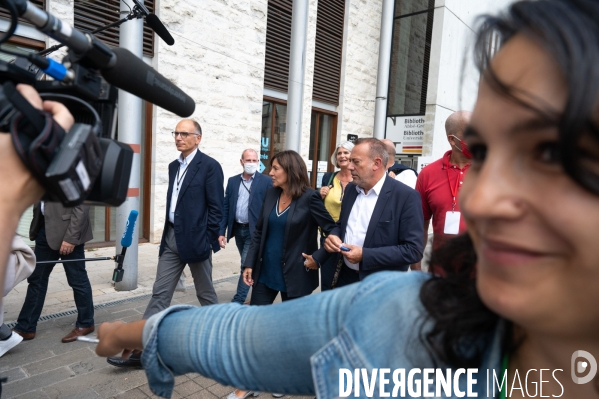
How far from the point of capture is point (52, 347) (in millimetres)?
3643

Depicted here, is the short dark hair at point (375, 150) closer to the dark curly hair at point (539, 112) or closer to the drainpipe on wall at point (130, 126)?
the dark curly hair at point (539, 112)

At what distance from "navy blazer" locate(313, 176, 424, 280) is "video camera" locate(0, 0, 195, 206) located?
2.19 metres

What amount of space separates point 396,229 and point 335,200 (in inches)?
61.9

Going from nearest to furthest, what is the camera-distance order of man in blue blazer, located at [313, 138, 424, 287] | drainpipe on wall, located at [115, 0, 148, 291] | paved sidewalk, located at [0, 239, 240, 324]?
man in blue blazer, located at [313, 138, 424, 287] → paved sidewalk, located at [0, 239, 240, 324] → drainpipe on wall, located at [115, 0, 148, 291]

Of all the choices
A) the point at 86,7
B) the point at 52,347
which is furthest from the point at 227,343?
the point at 86,7

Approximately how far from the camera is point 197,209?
4.05 metres


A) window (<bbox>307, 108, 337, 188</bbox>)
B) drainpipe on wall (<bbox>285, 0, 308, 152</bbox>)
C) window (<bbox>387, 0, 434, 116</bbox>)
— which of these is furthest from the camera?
window (<bbox>387, 0, 434, 116</bbox>)

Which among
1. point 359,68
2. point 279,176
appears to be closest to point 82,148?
point 279,176

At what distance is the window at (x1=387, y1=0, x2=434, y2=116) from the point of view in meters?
13.2

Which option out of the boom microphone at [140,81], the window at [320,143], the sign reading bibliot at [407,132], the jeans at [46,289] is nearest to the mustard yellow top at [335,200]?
the jeans at [46,289]

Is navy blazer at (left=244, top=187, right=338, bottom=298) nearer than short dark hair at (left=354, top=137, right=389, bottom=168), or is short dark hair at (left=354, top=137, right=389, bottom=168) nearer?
short dark hair at (left=354, top=137, right=389, bottom=168)

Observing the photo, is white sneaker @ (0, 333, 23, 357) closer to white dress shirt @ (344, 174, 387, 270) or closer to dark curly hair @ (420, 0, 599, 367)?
white dress shirt @ (344, 174, 387, 270)

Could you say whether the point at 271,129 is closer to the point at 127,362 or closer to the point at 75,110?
the point at 127,362

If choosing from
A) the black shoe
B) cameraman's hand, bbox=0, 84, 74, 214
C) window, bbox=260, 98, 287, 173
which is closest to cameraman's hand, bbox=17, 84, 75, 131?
cameraman's hand, bbox=0, 84, 74, 214
